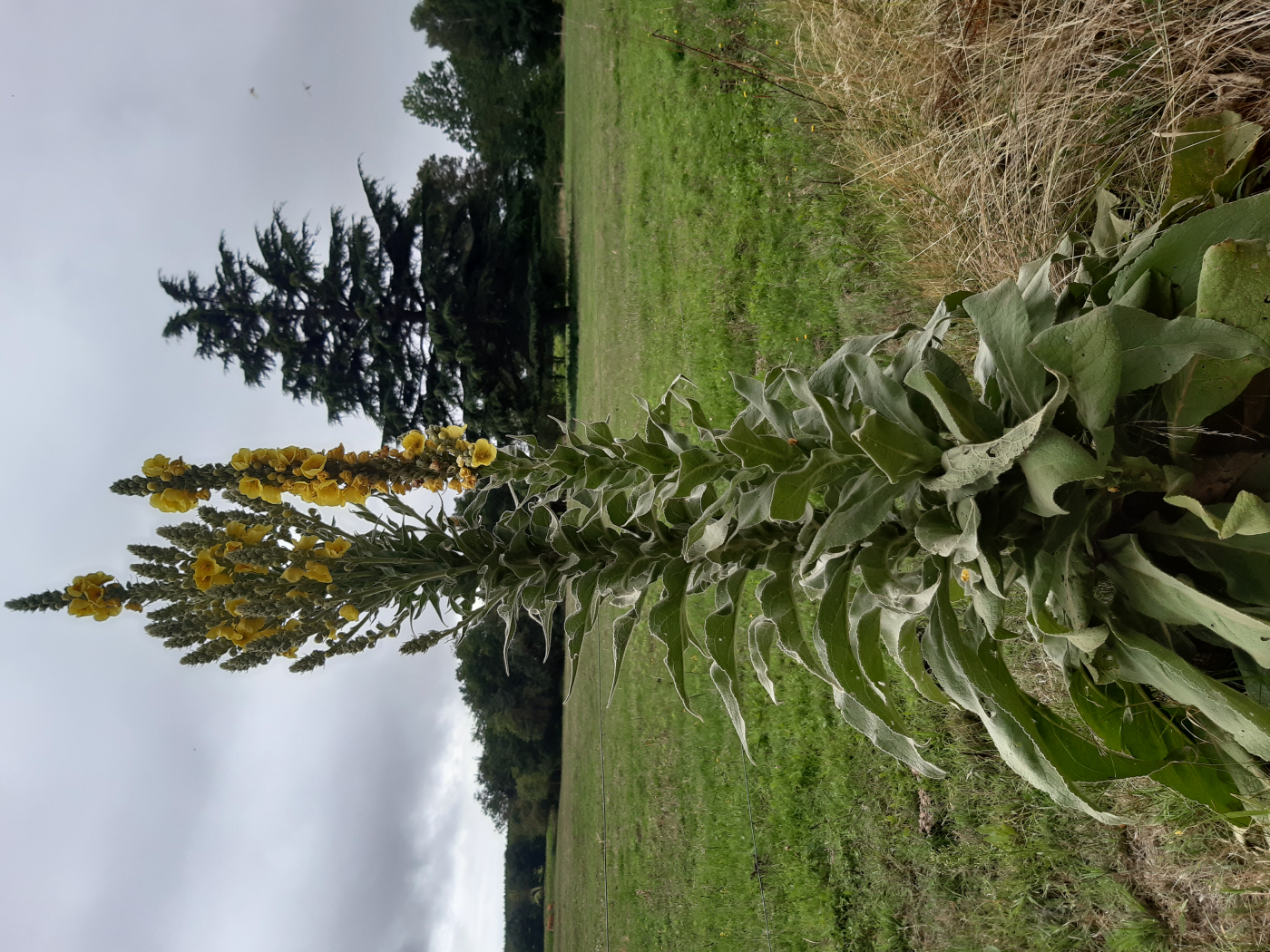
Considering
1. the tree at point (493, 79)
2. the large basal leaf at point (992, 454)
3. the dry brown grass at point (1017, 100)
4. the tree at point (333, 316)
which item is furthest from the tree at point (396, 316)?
the large basal leaf at point (992, 454)

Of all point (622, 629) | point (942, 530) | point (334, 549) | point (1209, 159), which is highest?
point (1209, 159)

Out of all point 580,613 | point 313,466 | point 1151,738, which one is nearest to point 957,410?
point 1151,738

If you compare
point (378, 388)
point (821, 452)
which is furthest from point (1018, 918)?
point (378, 388)

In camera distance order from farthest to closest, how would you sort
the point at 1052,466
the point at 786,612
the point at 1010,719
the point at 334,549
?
1. the point at 334,549
2. the point at 786,612
3. the point at 1010,719
4. the point at 1052,466

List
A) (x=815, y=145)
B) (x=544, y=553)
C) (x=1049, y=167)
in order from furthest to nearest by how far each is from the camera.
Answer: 1. (x=815, y=145)
2. (x=1049, y=167)
3. (x=544, y=553)

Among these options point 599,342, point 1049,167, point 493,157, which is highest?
point 493,157

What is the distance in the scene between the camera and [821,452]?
1.99 m

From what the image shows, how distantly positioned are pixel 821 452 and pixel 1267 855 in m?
2.04

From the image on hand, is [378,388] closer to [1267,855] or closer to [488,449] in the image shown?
[488,449]

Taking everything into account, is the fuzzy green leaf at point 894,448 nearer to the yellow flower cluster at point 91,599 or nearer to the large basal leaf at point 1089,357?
the large basal leaf at point 1089,357

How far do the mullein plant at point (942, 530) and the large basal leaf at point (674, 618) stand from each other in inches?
0.5

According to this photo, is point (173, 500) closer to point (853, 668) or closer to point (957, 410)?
point (853, 668)

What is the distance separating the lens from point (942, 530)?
197 cm

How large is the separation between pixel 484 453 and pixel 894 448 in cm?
154
